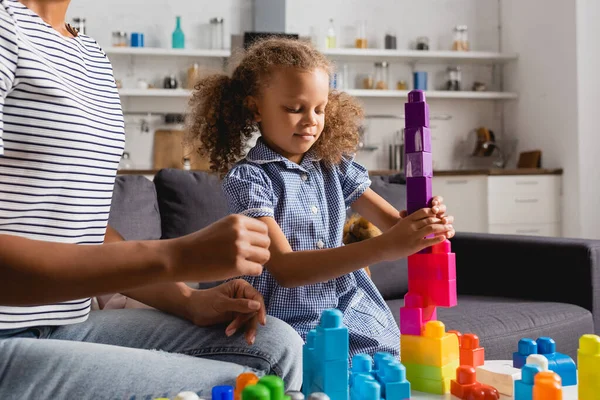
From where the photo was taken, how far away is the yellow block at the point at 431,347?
3.84 feet

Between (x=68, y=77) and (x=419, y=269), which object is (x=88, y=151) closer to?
(x=68, y=77)

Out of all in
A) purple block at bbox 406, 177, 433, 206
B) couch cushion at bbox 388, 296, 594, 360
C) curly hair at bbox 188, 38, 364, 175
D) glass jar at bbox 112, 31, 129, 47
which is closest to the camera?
purple block at bbox 406, 177, 433, 206

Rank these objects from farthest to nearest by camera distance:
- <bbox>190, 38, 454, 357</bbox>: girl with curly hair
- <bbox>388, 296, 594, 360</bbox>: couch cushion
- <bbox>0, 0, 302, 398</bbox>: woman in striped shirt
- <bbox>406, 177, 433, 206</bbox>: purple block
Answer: <bbox>388, 296, 594, 360</bbox>: couch cushion → <bbox>190, 38, 454, 357</bbox>: girl with curly hair → <bbox>406, 177, 433, 206</bbox>: purple block → <bbox>0, 0, 302, 398</bbox>: woman in striped shirt

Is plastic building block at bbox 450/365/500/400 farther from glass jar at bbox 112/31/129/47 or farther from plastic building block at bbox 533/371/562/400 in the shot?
glass jar at bbox 112/31/129/47

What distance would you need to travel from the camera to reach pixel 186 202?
2.21 meters

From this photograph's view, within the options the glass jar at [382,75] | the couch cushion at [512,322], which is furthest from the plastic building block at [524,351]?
the glass jar at [382,75]

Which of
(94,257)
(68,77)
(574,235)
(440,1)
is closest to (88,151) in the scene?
(68,77)

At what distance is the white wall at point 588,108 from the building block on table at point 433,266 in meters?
3.84

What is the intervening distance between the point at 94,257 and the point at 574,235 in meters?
4.50

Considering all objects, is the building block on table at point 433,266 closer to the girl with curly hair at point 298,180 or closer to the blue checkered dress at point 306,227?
the girl with curly hair at point 298,180

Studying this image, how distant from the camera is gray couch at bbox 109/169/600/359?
2.05 m

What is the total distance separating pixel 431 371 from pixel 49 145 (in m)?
0.73

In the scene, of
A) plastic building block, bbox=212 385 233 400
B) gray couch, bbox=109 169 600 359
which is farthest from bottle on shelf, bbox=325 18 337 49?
plastic building block, bbox=212 385 233 400

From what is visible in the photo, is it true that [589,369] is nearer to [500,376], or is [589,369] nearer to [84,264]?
[500,376]
